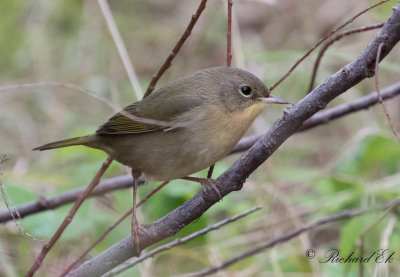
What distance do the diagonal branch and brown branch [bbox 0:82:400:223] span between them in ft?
3.26

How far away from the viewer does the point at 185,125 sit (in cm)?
309

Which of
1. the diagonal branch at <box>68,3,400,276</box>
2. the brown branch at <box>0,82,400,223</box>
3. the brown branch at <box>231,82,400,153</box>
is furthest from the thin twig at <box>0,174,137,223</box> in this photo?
the diagonal branch at <box>68,3,400,276</box>

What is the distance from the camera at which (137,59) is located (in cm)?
728

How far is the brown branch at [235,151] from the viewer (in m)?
3.35

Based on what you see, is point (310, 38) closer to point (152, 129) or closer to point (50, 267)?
point (152, 129)

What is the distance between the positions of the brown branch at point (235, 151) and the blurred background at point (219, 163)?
136 millimetres

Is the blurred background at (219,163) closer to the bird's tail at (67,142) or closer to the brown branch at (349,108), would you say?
the bird's tail at (67,142)

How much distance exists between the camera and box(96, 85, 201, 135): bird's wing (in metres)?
3.21

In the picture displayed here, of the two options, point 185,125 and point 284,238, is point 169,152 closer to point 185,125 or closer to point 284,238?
point 185,125

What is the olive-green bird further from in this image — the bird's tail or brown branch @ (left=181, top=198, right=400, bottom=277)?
brown branch @ (left=181, top=198, right=400, bottom=277)
